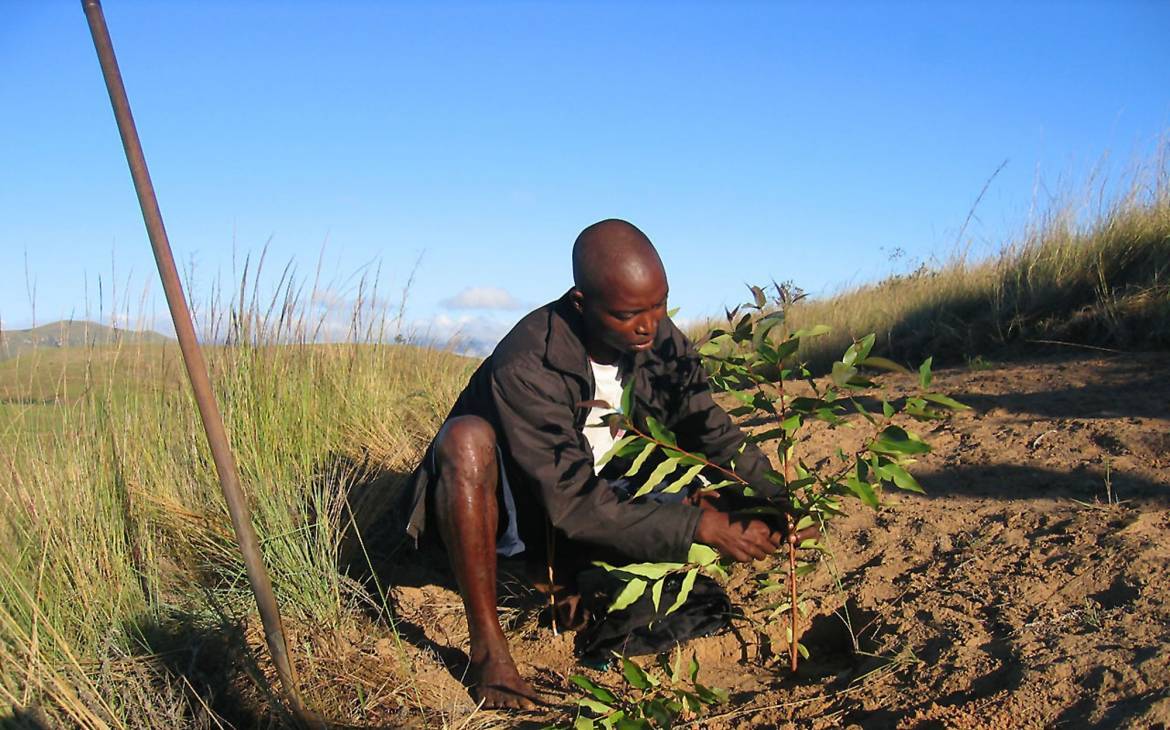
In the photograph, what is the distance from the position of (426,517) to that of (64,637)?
3.54 feet

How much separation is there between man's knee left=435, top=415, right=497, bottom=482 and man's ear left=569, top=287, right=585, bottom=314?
1.62 ft

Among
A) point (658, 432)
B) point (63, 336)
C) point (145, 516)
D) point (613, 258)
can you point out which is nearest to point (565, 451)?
point (658, 432)

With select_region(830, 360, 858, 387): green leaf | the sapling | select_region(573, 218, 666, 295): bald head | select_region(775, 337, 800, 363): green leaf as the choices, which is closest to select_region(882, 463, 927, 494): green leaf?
the sapling

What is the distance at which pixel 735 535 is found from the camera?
2584 mm

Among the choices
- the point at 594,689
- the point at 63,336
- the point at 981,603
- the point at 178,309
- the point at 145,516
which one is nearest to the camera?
the point at 178,309

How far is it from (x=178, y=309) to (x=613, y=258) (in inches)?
48.4

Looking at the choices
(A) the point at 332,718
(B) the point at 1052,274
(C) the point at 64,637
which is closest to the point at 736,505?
(A) the point at 332,718

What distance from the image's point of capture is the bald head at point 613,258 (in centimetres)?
268

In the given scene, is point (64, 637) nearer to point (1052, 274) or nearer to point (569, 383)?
point (569, 383)

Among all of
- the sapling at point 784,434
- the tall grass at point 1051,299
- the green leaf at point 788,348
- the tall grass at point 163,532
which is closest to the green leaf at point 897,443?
the sapling at point 784,434

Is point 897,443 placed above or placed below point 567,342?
below

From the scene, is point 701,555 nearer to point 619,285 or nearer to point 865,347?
point 865,347

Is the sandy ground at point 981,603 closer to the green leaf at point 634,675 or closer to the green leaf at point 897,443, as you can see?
the green leaf at point 634,675

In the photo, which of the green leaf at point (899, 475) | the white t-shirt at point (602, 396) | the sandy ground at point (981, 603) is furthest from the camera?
the white t-shirt at point (602, 396)
